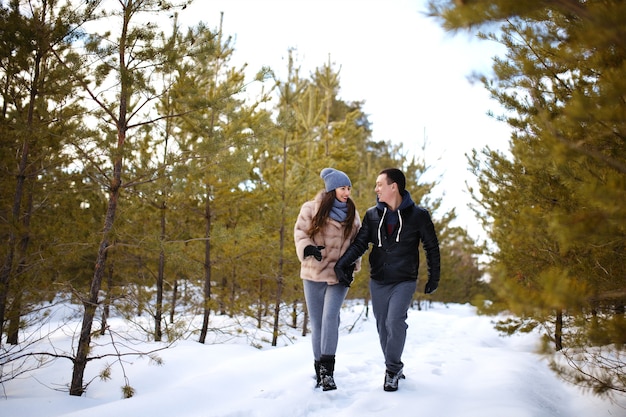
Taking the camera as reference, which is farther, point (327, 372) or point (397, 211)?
point (397, 211)

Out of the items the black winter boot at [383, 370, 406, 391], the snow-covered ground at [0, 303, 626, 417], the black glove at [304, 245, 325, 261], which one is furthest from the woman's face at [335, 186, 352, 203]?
the snow-covered ground at [0, 303, 626, 417]

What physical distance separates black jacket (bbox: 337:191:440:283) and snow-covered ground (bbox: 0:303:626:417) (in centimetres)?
100

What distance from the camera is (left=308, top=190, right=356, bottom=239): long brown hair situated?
12.2 ft

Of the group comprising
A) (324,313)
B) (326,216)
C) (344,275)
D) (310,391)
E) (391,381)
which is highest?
(326,216)

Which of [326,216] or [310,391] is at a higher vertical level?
[326,216]

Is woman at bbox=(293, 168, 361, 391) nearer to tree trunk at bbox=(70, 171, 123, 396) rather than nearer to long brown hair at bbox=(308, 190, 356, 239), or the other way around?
long brown hair at bbox=(308, 190, 356, 239)

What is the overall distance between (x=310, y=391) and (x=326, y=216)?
5.12 feet

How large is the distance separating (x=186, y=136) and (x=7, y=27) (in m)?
4.53

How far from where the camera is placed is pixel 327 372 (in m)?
3.44

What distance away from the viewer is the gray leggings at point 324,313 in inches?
138

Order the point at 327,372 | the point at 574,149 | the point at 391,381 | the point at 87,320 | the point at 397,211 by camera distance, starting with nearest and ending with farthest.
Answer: the point at 574,149, the point at 391,381, the point at 327,372, the point at 397,211, the point at 87,320

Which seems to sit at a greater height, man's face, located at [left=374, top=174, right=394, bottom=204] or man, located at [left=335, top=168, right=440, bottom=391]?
man's face, located at [left=374, top=174, right=394, bottom=204]

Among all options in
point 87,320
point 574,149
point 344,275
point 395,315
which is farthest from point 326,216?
point 87,320

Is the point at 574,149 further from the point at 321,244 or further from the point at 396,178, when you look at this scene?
the point at 321,244
